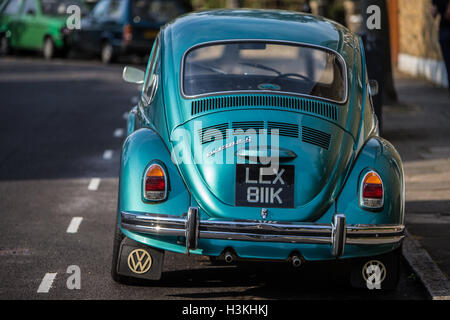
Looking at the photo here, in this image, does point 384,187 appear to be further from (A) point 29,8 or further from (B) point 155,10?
(A) point 29,8

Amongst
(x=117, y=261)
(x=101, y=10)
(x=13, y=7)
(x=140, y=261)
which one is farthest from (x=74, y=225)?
(x=13, y=7)

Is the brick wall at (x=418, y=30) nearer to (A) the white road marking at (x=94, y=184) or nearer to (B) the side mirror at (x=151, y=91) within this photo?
(A) the white road marking at (x=94, y=184)

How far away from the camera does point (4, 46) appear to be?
26.5 m

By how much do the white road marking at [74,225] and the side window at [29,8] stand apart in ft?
58.7

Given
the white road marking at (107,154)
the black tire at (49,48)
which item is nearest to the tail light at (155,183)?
the white road marking at (107,154)

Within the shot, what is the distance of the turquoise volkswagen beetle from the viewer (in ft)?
20.0

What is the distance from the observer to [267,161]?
20.4 ft

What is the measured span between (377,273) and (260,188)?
3.57 feet

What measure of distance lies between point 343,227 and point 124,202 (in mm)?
1501

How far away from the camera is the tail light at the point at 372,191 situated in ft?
20.6

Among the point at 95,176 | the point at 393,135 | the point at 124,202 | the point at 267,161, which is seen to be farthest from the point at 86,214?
the point at 393,135

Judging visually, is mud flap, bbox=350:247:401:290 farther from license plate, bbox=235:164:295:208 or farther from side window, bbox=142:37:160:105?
side window, bbox=142:37:160:105

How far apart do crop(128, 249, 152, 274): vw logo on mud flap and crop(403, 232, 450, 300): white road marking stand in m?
1.94

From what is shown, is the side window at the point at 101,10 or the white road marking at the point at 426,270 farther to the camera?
the side window at the point at 101,10
